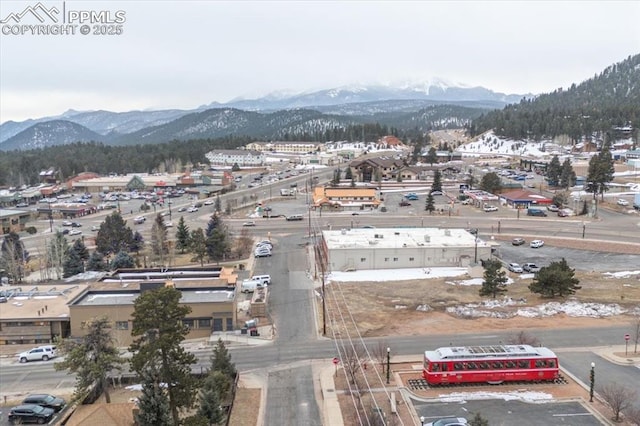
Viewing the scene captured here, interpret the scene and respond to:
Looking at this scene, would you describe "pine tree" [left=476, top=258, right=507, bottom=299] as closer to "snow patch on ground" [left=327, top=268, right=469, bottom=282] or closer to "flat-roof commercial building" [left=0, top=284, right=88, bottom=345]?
"snow patch on ground" [left=327, top=268, right=469, bottom=282]

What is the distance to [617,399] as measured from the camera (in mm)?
18984

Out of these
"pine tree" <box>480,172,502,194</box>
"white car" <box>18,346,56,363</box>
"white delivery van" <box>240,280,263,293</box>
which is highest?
"pine tree" <box>480,172,502,194</box>

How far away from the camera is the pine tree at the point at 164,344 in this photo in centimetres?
1628

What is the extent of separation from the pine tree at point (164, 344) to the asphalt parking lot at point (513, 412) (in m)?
9.14

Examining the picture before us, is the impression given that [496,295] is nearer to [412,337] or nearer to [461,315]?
[461,315]

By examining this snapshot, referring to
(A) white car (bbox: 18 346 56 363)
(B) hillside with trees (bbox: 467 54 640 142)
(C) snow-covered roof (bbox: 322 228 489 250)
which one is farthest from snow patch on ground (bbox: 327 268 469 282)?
(B) hillside with trees (bbox: 467 54 640 142)

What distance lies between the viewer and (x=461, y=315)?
31.2m

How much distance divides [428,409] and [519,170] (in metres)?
93.9

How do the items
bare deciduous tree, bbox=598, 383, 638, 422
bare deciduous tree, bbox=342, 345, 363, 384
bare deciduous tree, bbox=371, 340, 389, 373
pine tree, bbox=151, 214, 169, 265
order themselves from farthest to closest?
pine tree, bbox=151, 214, 169, 265, bare deciduous tree, bbox=371, 340, 389, 373, bare deciduous tree, bbox=342, 345, 363, 384, bare deciduous tree, bbox=598, 383, 638, 422

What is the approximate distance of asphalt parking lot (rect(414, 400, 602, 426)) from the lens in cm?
1934

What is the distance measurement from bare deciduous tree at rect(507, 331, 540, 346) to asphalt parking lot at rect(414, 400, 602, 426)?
15.6ft

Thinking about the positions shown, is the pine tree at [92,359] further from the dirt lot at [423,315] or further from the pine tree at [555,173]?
the pine tree at [555,173]

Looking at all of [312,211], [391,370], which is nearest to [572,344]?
[391,370]

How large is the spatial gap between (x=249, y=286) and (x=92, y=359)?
16.5 metres
